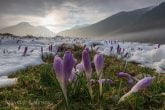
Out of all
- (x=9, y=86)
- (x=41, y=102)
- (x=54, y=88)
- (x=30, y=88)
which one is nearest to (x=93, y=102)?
(x=41, y=102)

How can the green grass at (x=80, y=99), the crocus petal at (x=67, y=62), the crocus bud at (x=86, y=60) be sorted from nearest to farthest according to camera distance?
1. the crocus petal at (x=67, y=62)
2. the crocus bud at (x=86, y=60)
3. the green grass at (x=80, y=99)

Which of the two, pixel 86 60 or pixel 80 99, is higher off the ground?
pixel 86 60

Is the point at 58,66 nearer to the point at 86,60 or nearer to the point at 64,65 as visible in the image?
the point at 64,65

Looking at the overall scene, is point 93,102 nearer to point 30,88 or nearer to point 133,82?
point 133,82

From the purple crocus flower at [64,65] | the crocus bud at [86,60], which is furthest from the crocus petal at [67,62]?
the crocus bud at [86,60]

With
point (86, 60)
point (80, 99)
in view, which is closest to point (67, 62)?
point (86, 60)

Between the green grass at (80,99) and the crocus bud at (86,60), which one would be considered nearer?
the crocus bud at (86,60)

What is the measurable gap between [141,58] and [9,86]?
6.21 m

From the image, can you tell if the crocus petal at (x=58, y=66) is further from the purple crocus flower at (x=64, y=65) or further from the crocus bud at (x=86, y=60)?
the crocus bud at (x=86, y=60)

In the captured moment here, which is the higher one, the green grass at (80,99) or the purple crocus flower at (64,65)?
the purple crocus flower at (64,65)

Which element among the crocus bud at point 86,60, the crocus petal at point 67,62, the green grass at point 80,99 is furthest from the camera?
the green grass at point 80,99

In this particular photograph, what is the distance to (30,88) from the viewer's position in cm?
428

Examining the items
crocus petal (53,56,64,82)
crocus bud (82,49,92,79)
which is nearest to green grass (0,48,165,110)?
crocus bud (82,49,92,79)

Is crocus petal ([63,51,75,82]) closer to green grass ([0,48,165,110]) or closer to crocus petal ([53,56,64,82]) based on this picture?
crocus petal ([53,56,64,82])
